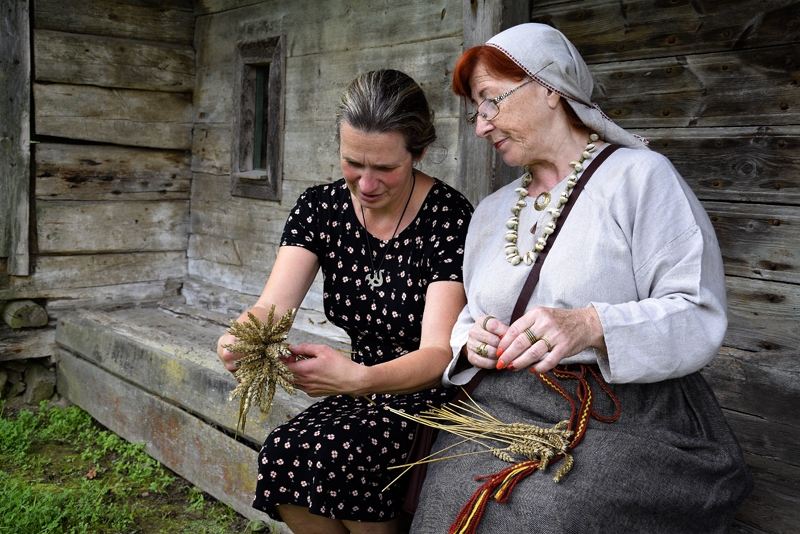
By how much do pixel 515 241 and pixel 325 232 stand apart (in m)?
0.79

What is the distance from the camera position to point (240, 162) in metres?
5.27

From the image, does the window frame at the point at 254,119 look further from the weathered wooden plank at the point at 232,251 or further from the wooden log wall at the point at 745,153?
the wooden log wall at the point at 745,153

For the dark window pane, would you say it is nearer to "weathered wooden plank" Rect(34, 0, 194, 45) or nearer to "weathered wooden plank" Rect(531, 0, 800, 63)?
"weathered wooden plank" Rect(34, 0, 194, 45)

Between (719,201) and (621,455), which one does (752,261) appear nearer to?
(719,201)

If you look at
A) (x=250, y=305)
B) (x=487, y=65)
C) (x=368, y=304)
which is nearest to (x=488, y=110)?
(x=487, y=65)

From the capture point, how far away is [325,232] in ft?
9.40

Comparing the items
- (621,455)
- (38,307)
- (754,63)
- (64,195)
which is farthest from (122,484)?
(754,63)

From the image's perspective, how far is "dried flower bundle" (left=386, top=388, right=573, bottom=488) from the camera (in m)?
1.98

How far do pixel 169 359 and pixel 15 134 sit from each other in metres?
1.89

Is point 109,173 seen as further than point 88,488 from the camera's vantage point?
Yes

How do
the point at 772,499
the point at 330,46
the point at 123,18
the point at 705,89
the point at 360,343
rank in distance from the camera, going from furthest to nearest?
the point at 123,18 → the point at 330,46 → the point at 705,89 → the point at 360,343 → the point at 772,499

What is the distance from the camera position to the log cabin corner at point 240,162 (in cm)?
290

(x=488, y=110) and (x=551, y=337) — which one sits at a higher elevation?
(x=488, y=110)

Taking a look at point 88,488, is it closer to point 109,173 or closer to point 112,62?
point 109,173
